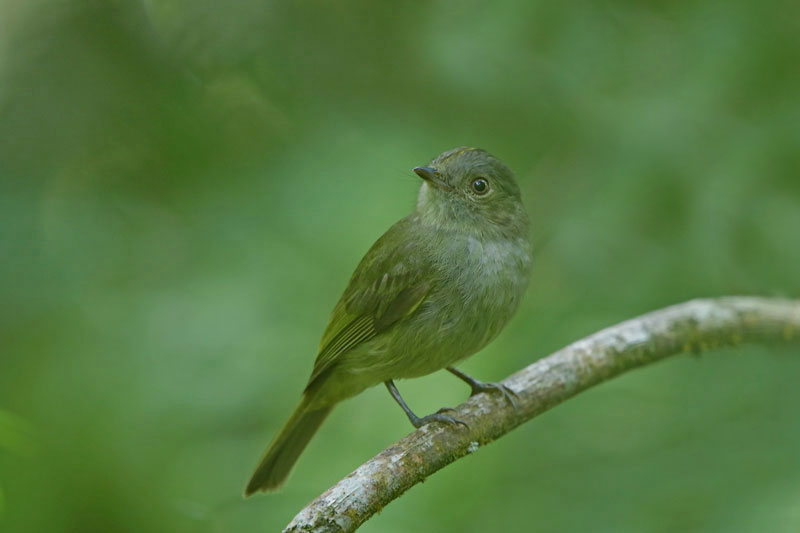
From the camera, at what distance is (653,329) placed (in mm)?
3924

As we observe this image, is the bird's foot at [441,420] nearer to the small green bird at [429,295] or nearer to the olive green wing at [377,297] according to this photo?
the small green bird at [429,295]

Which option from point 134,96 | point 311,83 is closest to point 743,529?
point 311,83

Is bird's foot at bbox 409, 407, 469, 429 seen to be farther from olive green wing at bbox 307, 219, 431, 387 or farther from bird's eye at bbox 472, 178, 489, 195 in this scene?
bird's eye at bbox 472, 178, 489, 195

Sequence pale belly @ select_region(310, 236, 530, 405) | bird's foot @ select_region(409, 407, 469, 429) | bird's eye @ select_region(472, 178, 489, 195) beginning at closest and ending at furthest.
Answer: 1. bird's foot @ select_region(409, 407, 469, 429)
2. pale belly @ select_region(310, 236, 530, 405)
3. bird's eye @ select_region(472, 178, 489, 195)

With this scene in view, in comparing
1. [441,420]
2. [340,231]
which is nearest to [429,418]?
[441,420]

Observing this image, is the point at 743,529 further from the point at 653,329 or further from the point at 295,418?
the point at 295,418

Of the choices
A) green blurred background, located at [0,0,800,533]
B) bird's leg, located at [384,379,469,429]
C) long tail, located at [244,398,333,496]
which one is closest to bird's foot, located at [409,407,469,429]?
bird's leg, located at [384,379,469,429]

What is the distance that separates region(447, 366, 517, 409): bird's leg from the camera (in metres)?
3.56

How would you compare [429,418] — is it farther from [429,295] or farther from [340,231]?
[340,231]

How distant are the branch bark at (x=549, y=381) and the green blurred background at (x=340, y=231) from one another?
0.15 metres

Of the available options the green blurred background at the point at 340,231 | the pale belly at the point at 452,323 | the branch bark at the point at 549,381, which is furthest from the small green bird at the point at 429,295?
the green blurred background at the point at 340,231

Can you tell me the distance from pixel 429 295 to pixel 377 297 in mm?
286

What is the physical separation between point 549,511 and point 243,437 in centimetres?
166

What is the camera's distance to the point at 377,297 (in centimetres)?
379
